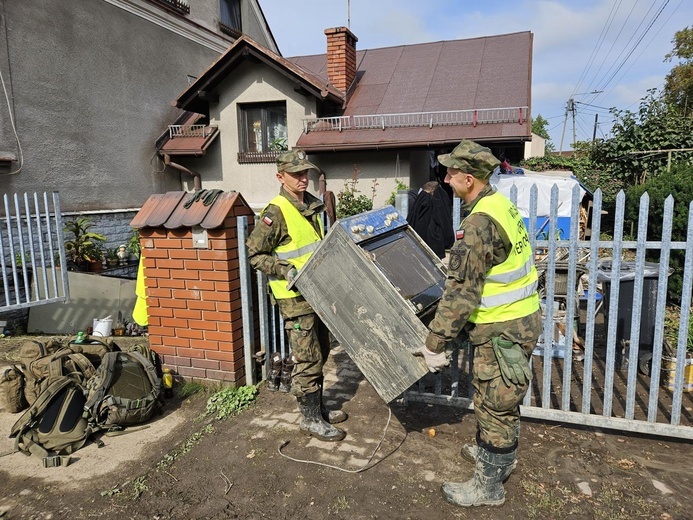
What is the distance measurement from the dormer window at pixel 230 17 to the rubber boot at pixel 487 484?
13.5m

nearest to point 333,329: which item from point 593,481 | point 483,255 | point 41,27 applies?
point 483,255

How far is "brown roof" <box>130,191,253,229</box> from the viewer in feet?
11.2

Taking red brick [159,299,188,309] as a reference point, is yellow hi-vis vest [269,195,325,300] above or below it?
above

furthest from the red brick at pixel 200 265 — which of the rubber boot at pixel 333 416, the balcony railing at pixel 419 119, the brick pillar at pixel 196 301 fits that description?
the balcony railing at pixel 419 119

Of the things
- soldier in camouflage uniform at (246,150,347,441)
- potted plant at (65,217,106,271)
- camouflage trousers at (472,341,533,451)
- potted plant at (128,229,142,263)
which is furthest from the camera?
potted plant at (128,229,142,263)

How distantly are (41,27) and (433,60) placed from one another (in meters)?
9.02

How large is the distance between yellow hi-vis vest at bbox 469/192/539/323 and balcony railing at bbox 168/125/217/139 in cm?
1003

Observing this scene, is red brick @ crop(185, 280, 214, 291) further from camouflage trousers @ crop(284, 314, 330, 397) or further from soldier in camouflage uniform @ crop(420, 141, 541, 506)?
soldier in camouflage uniform @ crop(420, 141, 541, 506)

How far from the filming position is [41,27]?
7.75 metres

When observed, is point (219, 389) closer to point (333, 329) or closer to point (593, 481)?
point (333, 329)

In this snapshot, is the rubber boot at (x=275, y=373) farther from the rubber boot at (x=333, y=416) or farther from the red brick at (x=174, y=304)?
the red brick at (x=174, y=304)

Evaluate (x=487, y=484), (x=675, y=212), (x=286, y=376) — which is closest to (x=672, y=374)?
(x=487, y=484)

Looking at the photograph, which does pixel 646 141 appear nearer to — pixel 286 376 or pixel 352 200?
pixel 352 200

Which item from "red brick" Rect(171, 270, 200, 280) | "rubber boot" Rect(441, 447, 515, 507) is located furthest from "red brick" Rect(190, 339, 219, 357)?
"rubber boot" Rect(441, 447, 515, 507)
